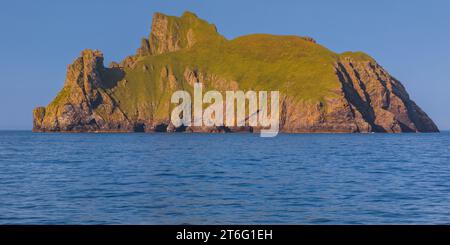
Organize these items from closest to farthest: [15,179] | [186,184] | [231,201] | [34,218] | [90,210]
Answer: [34,218] < [90,210] < [231,201] < [186,184] < [15,179]

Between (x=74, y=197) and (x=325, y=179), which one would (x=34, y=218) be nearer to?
(x=74, y=197)

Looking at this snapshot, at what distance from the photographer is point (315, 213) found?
104 feet

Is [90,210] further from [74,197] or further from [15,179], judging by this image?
[15,179]

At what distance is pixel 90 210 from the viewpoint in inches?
1289

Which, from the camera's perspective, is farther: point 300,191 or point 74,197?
point 300,191

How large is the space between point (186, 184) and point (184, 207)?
15123mm
